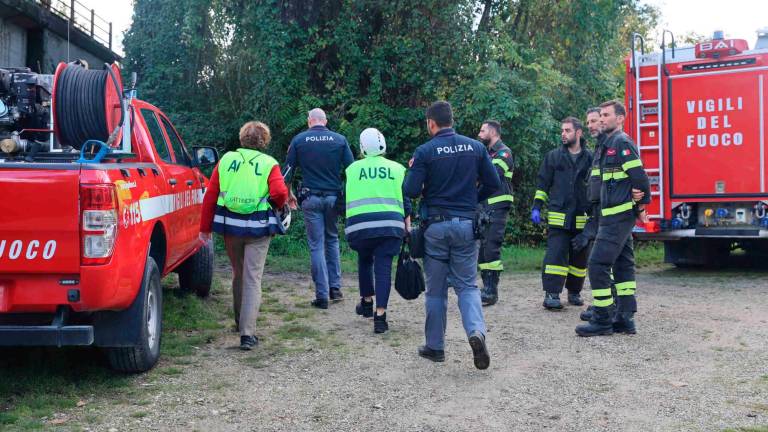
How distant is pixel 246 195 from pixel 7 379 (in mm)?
2065

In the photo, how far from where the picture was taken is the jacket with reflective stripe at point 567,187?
26.1ft

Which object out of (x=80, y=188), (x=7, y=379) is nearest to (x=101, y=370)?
(x=7, y=379)

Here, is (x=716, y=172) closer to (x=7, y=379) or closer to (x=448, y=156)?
(x=448, y=156)

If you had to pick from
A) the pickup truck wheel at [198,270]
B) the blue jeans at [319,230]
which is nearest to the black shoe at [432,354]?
the blue jeans at [319,230]

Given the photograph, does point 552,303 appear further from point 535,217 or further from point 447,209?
point 447,209

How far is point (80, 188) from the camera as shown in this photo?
4.59 metres

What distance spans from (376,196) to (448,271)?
45.4 inches

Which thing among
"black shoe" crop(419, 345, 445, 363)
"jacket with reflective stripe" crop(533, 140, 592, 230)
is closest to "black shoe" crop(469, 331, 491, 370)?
"black shoe" crop(419, 345, 445, 363)

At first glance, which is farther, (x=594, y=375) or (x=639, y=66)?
(x=639, y=66)

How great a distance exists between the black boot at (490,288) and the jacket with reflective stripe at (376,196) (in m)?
1.89

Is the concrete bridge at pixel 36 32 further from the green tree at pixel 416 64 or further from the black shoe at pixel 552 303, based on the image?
the black shoe at pixel 552 303

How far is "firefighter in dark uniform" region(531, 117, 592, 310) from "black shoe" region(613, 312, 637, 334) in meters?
1.10

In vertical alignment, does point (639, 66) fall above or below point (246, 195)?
above

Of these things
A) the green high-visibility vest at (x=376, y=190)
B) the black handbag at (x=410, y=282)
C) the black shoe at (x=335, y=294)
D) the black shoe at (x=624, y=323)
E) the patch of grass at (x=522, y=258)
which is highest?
the green high-visibility vest at (x=376, y=190)
